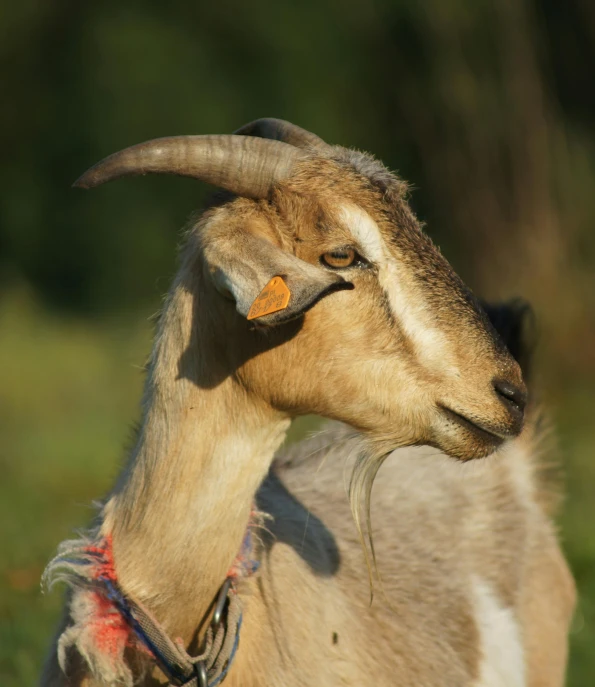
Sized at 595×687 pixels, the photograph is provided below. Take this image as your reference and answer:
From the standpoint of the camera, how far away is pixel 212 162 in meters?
3.01

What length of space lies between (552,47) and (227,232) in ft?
44.3

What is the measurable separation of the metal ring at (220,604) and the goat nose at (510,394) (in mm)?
895

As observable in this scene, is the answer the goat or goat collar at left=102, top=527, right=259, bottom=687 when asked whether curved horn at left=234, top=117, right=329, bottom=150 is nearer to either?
the goat

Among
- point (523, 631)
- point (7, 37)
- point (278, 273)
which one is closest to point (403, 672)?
point (523, 631)

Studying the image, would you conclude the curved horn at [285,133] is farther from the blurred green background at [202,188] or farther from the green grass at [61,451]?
the green grass at [61,451]

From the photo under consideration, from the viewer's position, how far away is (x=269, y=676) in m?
3.21

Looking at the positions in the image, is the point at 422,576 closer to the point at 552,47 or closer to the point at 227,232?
the point at 227,232

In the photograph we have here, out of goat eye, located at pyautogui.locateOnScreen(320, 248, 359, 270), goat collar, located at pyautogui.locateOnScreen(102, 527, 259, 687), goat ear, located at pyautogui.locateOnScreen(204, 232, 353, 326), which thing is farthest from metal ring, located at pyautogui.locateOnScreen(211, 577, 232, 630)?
goat eye, located at pyautogui.locateOnScreen(320, 248, 359, 270)

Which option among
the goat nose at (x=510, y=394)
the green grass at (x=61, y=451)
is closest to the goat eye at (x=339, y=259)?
the goat nose at (x=510, y=394)

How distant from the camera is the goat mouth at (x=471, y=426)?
303 cm

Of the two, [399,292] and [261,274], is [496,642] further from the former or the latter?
[261,274]

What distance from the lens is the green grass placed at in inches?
213

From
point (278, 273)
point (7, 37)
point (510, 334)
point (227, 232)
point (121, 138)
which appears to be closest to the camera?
point (278, 273)

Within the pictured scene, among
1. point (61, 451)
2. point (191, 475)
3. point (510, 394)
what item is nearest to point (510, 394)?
point (510, 394)
